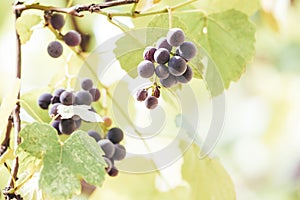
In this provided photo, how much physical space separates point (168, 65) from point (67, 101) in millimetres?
138

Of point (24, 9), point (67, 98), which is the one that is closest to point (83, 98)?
point (67, 98)

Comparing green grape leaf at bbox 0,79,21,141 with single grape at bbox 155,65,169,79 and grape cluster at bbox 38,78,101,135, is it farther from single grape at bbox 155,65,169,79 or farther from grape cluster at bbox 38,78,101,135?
single grape at bbox 155,65,169,79

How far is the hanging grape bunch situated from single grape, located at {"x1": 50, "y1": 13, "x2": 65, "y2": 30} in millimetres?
160

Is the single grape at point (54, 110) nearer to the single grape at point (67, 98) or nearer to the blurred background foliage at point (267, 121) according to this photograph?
the single grape at point (67, 98)

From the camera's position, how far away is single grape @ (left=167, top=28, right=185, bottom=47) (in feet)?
2.23

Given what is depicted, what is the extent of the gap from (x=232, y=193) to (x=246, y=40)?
21cm

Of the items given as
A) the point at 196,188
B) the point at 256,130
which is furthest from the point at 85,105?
the point at 256,130

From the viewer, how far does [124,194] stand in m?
1.01

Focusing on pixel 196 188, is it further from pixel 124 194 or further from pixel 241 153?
pixel 241 153

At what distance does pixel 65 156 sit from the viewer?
0.64 meters

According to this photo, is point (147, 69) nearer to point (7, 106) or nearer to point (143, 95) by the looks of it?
point (143, 95)

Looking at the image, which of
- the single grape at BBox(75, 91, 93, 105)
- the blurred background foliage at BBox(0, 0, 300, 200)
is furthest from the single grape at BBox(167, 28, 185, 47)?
the blurred background foliage at BBox(0, 0, 300, 200)

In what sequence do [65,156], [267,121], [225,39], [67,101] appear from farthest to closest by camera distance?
[267,121]
[225,39]
[67,101]
[65,156]

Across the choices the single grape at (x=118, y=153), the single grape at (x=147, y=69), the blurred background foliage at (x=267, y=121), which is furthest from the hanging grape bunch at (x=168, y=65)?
the blurred background foliage at (x=267, y=121)
